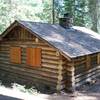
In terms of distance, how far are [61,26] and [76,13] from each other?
1876 cm

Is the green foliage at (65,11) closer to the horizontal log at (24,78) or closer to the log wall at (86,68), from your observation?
the log wall at (86,68)

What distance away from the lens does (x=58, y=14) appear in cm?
4062

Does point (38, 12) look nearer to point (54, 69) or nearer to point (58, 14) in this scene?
point (58, 14)

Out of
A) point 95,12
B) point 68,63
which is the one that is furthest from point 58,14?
point 68,63

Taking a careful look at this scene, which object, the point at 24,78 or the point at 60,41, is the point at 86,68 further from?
the point at 24,78

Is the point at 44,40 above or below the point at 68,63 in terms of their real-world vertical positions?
above

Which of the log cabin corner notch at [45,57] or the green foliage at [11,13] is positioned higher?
the green foliage at [11,13]

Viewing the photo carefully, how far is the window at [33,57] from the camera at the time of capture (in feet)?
53.1

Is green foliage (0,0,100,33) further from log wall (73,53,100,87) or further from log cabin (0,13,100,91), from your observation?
log wall (73,53,100,87)

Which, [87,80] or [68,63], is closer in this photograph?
[68,63]

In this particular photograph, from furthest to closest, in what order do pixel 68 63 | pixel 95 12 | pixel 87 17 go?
pixel 87 17, pixel 95 12, pixel 68 63

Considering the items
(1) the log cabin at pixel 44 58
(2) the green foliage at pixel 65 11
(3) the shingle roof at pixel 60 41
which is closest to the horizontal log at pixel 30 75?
(1) the log cabin at pixel 44 58

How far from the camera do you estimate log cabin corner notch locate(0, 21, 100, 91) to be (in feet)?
49.0

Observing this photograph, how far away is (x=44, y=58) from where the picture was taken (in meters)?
15.9
